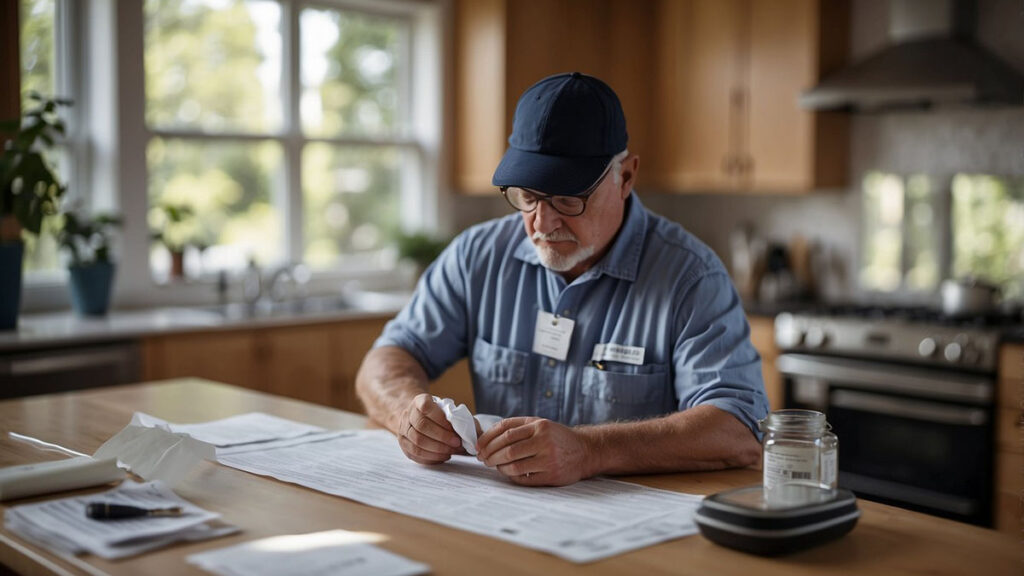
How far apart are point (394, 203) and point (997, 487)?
9.80 ft

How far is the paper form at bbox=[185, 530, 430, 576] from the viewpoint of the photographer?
4.15ft

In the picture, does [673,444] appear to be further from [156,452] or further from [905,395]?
[905,395]

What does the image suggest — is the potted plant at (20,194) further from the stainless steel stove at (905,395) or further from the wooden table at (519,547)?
the stainless steel stove at (905,395)

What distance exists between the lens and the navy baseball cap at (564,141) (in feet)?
6.64

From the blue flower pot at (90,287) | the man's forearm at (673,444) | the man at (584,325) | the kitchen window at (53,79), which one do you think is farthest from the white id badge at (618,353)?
the kitchen window at (53,79)

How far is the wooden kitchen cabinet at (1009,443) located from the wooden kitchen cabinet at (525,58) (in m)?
2.15

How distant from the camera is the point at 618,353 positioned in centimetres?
215

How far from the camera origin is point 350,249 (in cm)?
501

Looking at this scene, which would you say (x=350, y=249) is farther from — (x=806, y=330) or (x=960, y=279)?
(x=960, y=279)

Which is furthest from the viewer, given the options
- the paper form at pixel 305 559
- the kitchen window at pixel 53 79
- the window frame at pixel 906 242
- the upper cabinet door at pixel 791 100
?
the upper cabinet door at pixel 791 100

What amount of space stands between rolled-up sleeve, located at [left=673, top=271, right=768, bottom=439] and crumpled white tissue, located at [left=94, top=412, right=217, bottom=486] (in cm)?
90

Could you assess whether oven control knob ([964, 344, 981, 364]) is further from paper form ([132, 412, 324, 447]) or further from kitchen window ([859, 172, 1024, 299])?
paper form ([132, 412, 324, 447])

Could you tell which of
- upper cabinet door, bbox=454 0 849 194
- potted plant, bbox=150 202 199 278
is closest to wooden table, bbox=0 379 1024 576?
potted plant, bbox=150 202 199 278

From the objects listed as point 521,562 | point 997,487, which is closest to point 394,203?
point 997,487
